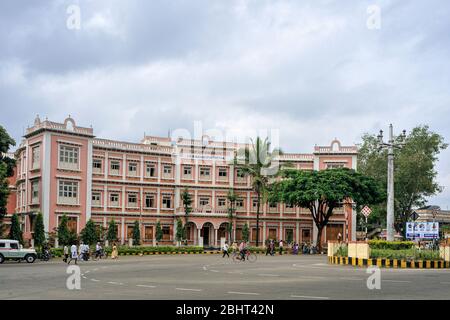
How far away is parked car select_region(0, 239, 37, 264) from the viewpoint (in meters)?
39.2

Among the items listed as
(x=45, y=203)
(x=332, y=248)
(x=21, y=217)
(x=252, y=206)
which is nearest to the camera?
(x=332, y=248)

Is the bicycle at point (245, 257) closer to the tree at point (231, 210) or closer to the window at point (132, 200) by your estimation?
the tree at point (231, 210)

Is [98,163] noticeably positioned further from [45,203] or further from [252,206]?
[252,206]

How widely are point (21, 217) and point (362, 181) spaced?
104 ft

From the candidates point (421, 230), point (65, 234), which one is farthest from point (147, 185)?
point (421, 230)

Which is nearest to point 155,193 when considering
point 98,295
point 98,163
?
point 98,163

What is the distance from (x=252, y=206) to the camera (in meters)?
69.6

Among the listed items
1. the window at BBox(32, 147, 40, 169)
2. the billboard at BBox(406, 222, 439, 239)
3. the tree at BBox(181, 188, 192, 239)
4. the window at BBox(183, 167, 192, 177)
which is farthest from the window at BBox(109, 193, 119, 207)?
the billboard at BBox(406, 222, 439, 239)

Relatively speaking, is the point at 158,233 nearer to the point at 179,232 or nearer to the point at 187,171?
the point at 179,232

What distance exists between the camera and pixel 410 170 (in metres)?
65.8

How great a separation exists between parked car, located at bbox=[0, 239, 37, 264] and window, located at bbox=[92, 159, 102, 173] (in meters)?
20.4

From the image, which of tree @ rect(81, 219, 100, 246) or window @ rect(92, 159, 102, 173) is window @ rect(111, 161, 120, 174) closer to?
window @ rect(92, 159, 102, 173)
